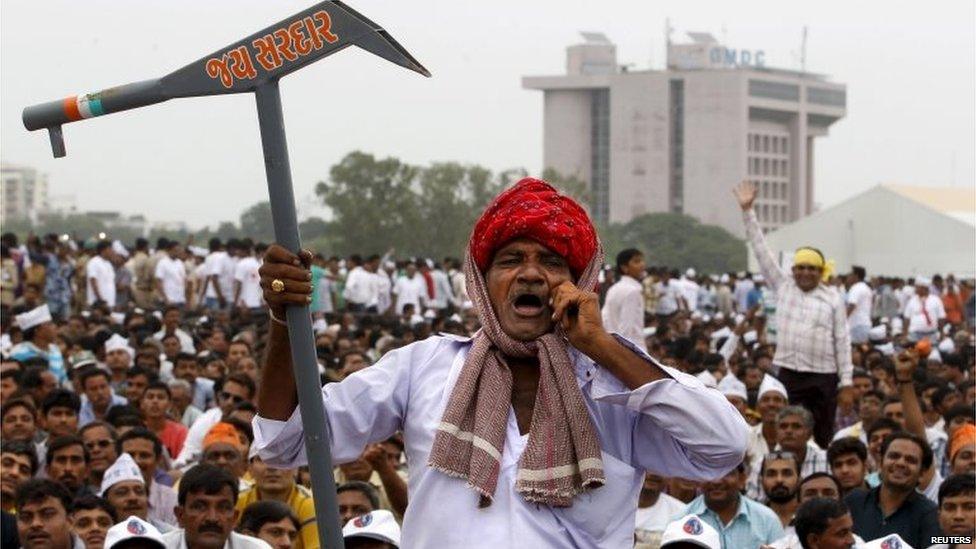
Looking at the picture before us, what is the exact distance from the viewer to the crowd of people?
8523 millimetres

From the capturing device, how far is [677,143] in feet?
493

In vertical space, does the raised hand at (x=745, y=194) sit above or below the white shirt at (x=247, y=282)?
above

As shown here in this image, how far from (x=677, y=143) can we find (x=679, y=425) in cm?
14700

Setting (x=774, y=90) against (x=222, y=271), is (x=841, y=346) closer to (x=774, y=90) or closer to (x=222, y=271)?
(x=222, y=271)

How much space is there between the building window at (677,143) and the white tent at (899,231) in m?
81.3

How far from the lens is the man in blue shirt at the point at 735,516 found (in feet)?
31.4

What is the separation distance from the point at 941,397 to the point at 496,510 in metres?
10.5

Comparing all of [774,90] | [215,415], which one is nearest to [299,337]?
[215,415]

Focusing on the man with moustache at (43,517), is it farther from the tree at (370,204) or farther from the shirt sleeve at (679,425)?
the tree at (370,204)

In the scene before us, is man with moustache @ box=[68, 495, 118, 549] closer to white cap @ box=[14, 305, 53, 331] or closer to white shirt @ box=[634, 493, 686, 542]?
white shirt @ box=[634, 493, 686, 542]

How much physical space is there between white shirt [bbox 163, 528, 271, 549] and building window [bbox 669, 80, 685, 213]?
140 meters

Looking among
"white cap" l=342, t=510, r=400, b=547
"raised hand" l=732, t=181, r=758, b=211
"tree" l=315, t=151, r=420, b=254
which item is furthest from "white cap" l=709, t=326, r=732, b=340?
"tree" l=315, t=151, r=420, b=254

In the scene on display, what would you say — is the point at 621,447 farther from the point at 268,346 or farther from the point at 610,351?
the point at 268,346

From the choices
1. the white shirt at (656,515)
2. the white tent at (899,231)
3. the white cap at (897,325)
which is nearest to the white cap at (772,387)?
the white shirt at (656,515)
